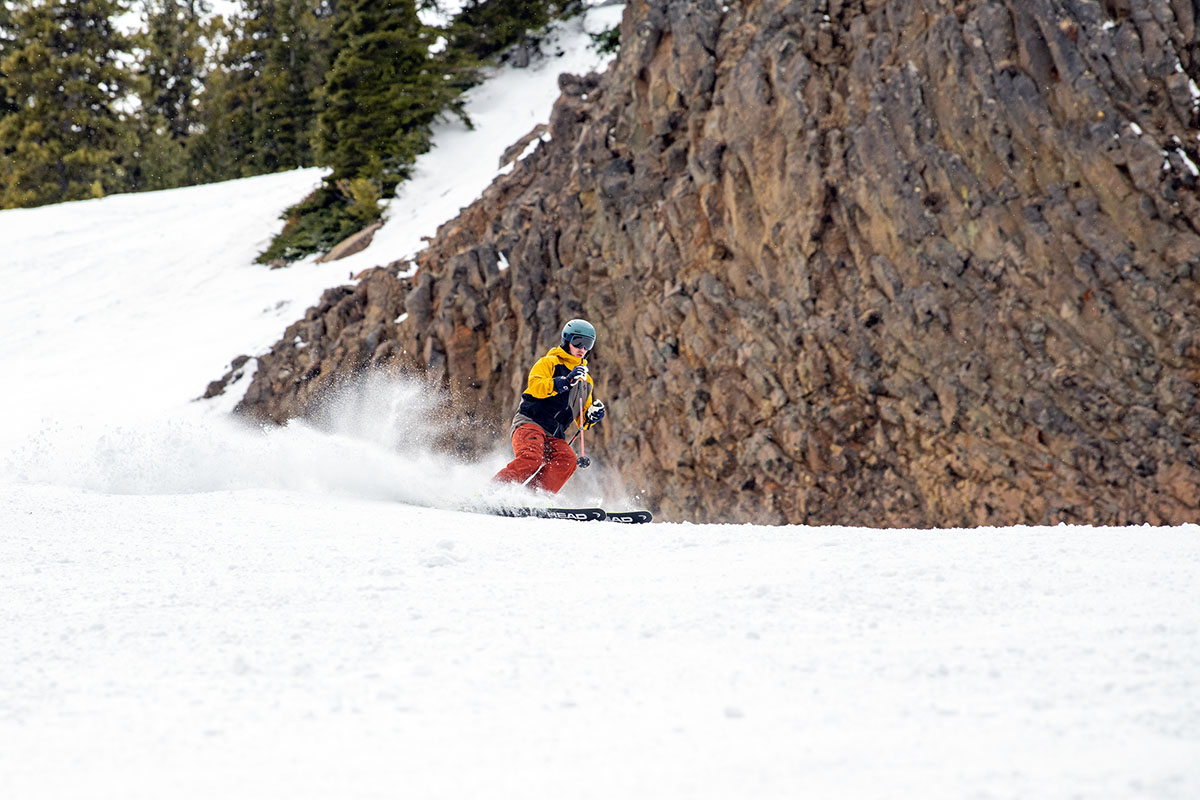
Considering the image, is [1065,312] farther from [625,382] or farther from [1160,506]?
[625,382]

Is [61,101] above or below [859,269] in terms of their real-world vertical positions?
above

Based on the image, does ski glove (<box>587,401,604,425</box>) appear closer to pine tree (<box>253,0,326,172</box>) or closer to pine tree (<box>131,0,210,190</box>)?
pine tree (<box>253,0,326,172</box>)

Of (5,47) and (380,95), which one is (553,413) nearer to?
(380,95)

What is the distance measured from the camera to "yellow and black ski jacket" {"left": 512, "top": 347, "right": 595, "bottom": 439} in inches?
376

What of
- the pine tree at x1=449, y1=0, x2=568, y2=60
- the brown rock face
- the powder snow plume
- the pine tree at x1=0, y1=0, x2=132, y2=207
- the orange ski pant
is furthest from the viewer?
the pine tree at x1=0, y1=0, x2=132, y2=207

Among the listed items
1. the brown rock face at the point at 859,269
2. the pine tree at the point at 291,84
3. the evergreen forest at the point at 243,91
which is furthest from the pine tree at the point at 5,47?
the brown rock face at the point at 859,269

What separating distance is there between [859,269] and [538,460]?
6.36 meters

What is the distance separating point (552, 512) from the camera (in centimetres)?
866

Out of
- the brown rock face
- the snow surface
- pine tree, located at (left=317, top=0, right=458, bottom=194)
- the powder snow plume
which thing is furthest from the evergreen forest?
the snow surface

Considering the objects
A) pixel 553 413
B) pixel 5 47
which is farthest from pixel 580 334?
pixel 5 47

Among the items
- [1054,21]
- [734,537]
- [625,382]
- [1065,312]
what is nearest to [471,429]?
[625,382]

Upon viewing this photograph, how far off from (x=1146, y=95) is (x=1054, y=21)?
1.47m

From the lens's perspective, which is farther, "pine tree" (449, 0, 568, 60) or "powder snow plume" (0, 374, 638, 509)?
"pine tree" (449, 0, 568, 60)

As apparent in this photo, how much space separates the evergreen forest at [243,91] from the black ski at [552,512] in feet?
52.2
